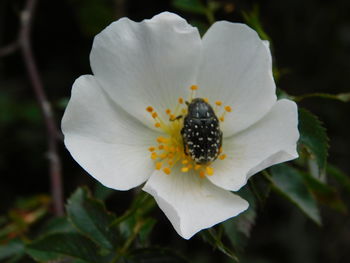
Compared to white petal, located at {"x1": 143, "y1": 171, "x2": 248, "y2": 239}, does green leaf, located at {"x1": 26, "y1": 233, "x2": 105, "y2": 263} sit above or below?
below

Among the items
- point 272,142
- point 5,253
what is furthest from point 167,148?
point 5,253

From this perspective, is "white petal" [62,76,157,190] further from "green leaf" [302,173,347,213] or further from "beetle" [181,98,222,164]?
"green leaf" [302,173,347,213]

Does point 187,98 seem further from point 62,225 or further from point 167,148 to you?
point 62,225

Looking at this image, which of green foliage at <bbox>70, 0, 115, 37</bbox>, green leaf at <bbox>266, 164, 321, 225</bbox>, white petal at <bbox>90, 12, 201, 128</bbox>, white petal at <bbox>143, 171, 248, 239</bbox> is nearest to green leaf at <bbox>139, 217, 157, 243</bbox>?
white petal at <bbox>143, 171, 248, 239</bbox>

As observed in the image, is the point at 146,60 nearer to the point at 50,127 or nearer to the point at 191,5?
the point at 191,5

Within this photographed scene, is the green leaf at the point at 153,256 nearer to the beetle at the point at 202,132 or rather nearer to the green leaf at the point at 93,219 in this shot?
the green leaf at the point at 93,219

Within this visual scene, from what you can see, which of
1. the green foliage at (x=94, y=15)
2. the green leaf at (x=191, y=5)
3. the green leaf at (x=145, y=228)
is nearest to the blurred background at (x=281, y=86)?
the green foliage at (x=94, y=15)

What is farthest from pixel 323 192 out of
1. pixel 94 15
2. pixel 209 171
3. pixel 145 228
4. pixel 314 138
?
pixel 94 15
